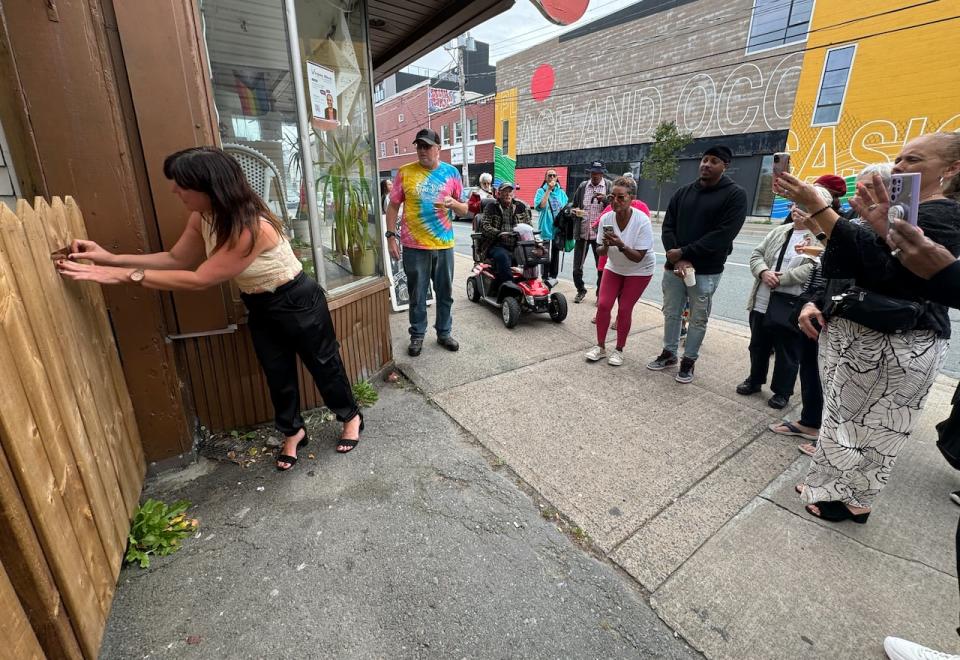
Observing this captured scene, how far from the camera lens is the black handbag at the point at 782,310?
3.26 meters

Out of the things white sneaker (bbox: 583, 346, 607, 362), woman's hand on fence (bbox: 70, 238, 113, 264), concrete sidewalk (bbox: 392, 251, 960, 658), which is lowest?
concrete sidewalk (bbox: 392, 251, 960, 658)

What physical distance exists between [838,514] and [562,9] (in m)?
3.67

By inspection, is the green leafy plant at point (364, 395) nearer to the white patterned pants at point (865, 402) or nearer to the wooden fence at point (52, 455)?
the wooden fence at point (52, 455)

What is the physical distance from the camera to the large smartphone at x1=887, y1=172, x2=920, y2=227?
5.14ft

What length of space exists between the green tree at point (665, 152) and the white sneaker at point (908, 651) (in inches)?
861

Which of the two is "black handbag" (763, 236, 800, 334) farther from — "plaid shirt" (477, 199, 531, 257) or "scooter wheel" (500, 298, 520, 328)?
"plaid shirt" (477, 199, 531, 257)

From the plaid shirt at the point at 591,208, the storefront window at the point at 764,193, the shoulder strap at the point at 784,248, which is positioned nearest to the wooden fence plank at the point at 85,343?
the shoulder strap at the point at 784,248

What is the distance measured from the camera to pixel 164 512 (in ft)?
7.47

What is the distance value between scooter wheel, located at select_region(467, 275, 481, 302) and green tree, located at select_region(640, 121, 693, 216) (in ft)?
58.4

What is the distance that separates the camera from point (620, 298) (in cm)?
432

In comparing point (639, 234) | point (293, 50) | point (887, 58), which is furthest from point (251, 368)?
point (887, 58)

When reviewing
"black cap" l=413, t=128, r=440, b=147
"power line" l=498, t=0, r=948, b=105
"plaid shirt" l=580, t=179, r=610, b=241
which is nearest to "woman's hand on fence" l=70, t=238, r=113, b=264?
"black cap" l=413, t=128, r=440, b=147

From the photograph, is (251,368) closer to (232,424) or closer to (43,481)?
(232,424)

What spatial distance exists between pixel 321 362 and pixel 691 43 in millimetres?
24172
